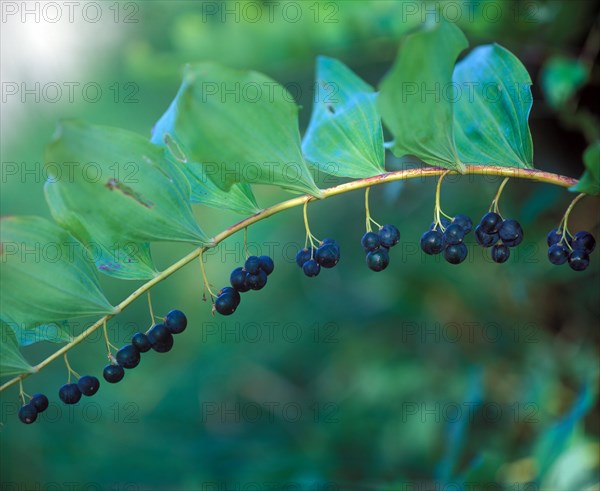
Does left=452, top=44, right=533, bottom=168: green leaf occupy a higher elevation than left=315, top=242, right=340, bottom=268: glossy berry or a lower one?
higher

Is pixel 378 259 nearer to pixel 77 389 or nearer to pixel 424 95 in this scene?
pixel 424 95

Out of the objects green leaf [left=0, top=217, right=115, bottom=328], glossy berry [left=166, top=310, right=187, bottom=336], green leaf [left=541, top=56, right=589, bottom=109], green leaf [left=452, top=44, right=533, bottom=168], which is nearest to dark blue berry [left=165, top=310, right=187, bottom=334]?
glossy berry [left=166, top=310, right=187, bottom=336]

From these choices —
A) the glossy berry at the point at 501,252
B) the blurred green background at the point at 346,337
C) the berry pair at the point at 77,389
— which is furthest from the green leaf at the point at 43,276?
the blurred green background at the point at 346,337

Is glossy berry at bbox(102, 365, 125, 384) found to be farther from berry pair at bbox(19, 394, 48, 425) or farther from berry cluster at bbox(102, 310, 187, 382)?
berry pair at bbox(19, 394, 48, 425)

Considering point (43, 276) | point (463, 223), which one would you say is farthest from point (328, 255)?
point (43, 276)

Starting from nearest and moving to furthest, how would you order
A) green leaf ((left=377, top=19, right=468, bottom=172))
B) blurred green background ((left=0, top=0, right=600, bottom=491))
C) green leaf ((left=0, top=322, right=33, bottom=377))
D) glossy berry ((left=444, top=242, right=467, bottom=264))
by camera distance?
green leaf ((left=377, top=19, right=468, bottom=172))
glossy berry ((left=444, top=242, right=467, bottom=264))
green leaf ((left=0, top=322, right=33, bottom=377))
blurred green background ((left=0, top=0, right=600, bottom=491))

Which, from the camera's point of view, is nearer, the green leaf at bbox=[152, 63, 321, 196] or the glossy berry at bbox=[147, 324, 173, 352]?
the green leaf at bbox=[152, 63, 321, 196]

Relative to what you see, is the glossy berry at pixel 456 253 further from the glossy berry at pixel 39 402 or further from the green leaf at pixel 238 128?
the glossy berry at pixel 39 402
